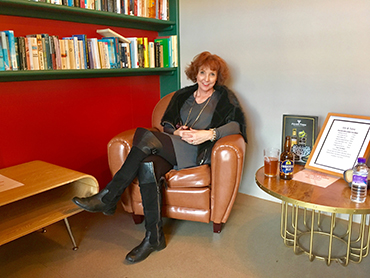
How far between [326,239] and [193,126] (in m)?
1.22

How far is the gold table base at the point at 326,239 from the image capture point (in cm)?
185

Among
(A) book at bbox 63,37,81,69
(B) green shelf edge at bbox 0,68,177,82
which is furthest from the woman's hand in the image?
(A) book at bbox 63,37,81,69

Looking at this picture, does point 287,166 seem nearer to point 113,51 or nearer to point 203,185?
point 203,185

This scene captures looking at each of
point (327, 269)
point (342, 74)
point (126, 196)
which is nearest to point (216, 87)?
point (342, 74)

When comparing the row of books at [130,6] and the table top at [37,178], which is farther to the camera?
the row of books at [130,6]

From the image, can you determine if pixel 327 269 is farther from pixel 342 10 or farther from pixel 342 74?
pixel 342 10

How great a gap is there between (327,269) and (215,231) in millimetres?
739

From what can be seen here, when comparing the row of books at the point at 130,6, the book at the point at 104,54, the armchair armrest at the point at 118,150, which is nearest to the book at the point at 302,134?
the armchair armrest at the point at 118,150

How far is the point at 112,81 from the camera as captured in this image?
283cm

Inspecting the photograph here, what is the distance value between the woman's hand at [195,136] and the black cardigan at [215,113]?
75mm

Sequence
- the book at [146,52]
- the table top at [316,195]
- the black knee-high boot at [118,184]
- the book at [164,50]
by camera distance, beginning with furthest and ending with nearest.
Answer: the book at [164,50]
the book at [146,52]
the black knee-high boot at [118,184]
the table top at [316,195]

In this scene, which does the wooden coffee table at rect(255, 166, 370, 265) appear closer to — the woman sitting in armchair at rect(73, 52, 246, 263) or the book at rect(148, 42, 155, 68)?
the woman sitting in armchair at rect(73, 52, 246, 263)

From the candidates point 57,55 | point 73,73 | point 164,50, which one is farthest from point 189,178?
point 164,50

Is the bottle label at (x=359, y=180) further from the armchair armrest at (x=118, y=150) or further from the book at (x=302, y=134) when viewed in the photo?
the armchair armrest at (x=118, y=150)
